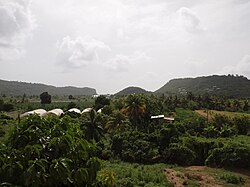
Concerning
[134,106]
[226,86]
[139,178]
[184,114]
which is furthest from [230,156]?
[226,86]

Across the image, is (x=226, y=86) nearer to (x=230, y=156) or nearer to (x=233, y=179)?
(x=230, y=156)

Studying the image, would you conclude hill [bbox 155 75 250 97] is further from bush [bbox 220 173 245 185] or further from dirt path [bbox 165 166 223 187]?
bush [bbox 220 173 245 185]

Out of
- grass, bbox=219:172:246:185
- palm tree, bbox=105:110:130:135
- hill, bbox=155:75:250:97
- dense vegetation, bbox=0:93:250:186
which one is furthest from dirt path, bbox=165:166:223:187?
hill, bbox=155:75:250:97

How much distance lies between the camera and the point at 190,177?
2530 centimetres

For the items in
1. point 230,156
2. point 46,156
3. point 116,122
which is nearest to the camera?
point 46,156

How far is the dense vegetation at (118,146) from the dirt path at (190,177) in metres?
1.01

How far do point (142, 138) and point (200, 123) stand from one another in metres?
14.9

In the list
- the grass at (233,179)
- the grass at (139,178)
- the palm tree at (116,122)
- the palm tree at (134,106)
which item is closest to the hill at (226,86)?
the palm tree at (134,106)

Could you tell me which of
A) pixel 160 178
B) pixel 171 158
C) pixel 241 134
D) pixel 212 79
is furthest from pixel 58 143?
pixel 212 79

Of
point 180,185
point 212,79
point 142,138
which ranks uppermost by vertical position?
point 212,79

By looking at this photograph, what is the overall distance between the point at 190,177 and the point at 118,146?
10.5 metres

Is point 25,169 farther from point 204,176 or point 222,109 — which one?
point 222,109

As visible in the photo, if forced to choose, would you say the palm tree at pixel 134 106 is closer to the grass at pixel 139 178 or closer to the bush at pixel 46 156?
the grass at pixel 139 178

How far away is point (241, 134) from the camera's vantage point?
46.7m
